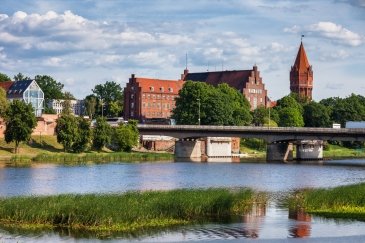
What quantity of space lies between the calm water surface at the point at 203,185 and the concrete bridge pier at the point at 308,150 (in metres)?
38.4

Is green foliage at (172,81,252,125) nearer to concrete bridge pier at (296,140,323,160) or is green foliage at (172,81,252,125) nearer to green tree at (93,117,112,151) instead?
concrete bridge pier at (296,140,323,160)

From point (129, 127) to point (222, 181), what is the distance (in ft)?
195

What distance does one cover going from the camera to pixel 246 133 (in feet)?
455

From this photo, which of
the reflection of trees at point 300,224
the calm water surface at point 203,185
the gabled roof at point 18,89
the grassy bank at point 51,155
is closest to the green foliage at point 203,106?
the grassy bank at point 51,155

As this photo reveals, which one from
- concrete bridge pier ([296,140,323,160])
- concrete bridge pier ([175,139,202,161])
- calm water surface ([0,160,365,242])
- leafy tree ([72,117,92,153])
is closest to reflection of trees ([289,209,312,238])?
calm water surface ([0,160,365,242])

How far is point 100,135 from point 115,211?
288ft

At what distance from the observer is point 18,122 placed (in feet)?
380

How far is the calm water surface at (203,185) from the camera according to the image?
41812 millimetres

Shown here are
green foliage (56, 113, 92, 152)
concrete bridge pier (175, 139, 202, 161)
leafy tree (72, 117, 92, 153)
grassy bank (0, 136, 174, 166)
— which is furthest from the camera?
concrete bridge pier (175, 139, 202, 161)

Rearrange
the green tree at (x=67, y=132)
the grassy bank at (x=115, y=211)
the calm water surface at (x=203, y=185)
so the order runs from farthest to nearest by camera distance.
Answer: the green tree at (x=67, y=132) < the grassy bank at (x=115, y=211) < the calm water surface at (x=203, y=185)

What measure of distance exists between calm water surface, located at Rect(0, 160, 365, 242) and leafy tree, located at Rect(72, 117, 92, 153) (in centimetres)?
1880

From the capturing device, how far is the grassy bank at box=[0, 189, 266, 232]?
1661 inches

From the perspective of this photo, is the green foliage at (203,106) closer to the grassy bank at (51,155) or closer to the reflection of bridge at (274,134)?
the reflection of bridge at (274,134)

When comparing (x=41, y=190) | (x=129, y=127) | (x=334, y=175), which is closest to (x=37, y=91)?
(x=129, y=127)
